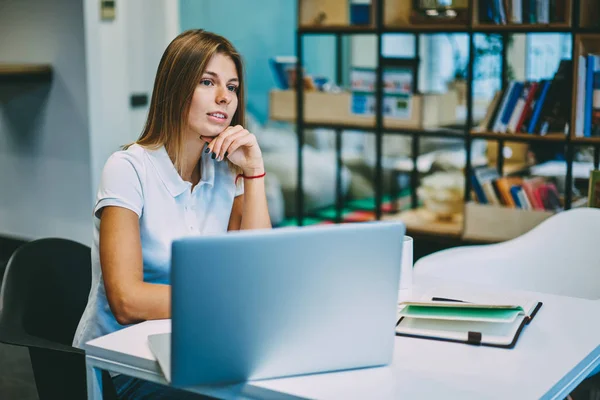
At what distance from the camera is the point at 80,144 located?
4578 millimetres

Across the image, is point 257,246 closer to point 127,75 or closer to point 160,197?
point 160,197

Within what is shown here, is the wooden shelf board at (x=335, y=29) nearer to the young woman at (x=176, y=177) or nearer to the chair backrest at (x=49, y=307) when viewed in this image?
the young woman at (x=176, y=177)

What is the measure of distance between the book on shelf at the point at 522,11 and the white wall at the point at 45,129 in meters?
2.09

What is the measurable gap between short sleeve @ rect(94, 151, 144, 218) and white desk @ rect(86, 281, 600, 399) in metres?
0.32

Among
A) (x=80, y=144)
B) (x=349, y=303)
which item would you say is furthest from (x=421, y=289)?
(x=80, y=144)

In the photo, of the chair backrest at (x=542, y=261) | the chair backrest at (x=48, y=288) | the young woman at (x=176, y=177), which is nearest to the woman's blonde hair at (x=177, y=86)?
the young woman at (x=176, y=177)

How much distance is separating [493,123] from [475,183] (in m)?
0.28

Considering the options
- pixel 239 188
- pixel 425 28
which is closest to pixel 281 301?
pixel 239 188

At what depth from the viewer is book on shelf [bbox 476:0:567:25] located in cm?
350

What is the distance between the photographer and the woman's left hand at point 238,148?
2.03 meters

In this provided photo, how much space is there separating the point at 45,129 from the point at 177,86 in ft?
9.76

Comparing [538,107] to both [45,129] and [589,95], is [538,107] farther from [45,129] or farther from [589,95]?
[45,129]

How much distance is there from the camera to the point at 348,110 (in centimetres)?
430

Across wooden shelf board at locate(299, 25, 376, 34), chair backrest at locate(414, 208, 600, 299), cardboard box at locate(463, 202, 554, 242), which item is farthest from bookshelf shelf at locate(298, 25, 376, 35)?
chair backrest at locate(414, 208, 600, 299)
